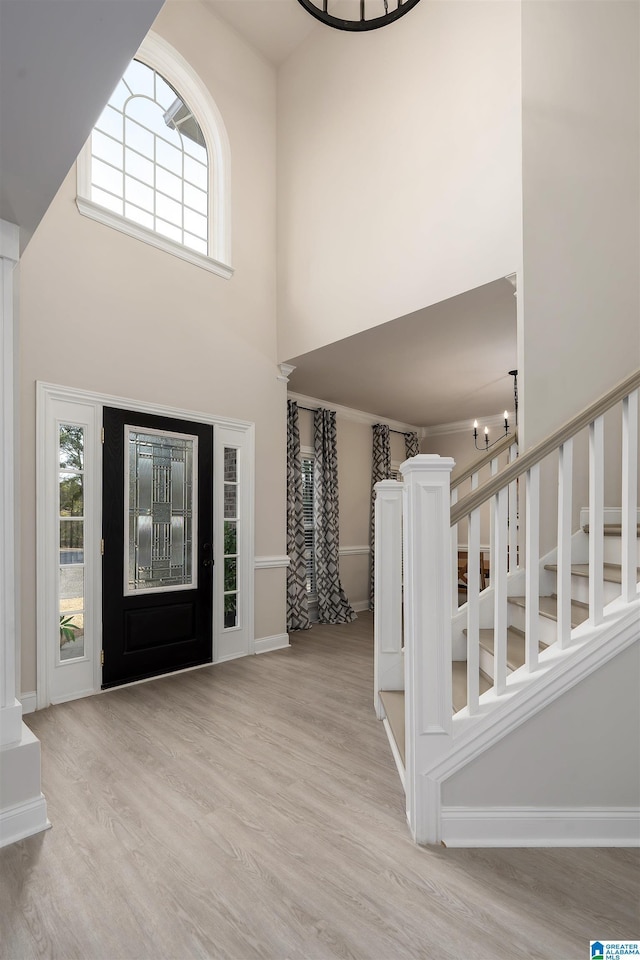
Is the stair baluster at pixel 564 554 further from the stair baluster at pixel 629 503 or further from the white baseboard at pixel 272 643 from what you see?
the white baseboard at pixel 272 643

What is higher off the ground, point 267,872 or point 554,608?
point 554,608

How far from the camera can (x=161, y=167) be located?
4.32m

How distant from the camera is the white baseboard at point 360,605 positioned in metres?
6.89

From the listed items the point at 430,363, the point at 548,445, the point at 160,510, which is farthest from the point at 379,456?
the point at 548,445

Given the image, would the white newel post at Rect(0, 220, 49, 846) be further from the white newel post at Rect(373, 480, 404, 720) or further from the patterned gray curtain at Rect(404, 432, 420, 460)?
the patterned gray curtain at Rect(404, 432, 420, 460)

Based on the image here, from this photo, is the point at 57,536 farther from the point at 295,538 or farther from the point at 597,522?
the point at 597,522

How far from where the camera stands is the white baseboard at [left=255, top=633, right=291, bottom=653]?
4754 millimetres

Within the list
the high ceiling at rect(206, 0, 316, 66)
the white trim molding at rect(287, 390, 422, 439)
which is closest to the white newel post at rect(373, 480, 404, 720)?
the white trim molding at rect(287, 390, 422, 439)

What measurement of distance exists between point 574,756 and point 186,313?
3946 mm

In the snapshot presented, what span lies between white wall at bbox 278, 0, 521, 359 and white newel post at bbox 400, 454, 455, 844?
1980 millimetres

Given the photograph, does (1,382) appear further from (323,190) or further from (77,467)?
(323,190)

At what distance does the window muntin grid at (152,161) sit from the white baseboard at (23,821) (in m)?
3.88

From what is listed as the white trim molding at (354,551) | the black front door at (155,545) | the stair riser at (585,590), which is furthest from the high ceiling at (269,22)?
the white trim molding at (354,551)

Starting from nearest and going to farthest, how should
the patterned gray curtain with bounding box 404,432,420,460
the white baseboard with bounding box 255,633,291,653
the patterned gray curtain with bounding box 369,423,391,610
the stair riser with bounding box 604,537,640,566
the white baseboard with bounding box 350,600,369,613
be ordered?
the stair riser with bounding box 604,537,640,566 < the white baseboard with bounding box 255,633,291,653 < the white baseboard with bounding box 350,600,369,613 < the patterned gray curtain with bounding box 369,423,391,610 < the patterned gray curtain with bounding box 404,432,420,460
